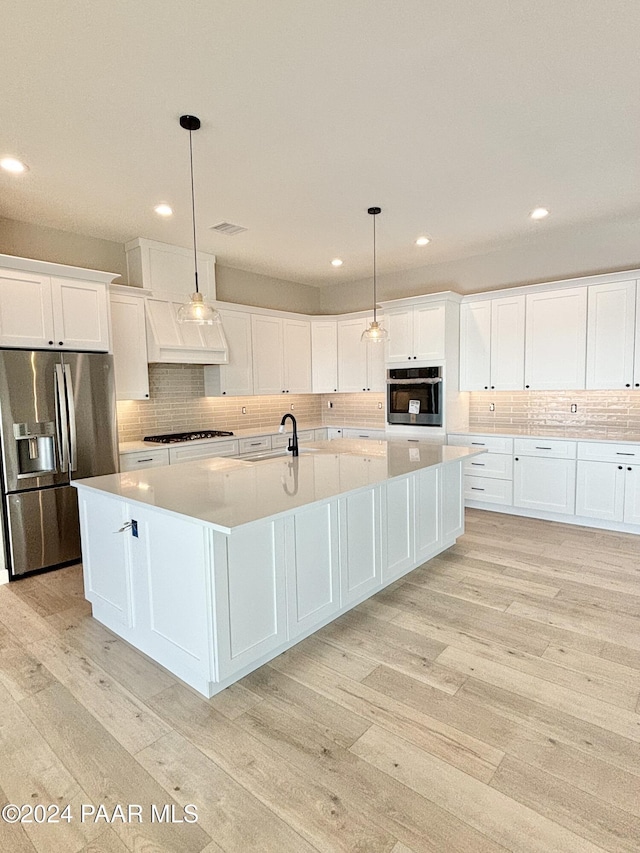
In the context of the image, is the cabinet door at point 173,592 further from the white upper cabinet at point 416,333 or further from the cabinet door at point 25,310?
the white upper cabinet at point 416,333

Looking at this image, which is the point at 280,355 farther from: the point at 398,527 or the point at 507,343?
the point at 398,527

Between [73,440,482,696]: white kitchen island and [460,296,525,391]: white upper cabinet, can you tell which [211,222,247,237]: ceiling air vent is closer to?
[73,440,482,696]: white kitchen island

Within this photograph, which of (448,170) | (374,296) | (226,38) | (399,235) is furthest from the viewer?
(374,296)

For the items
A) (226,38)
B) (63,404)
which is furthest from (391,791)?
(63,404)

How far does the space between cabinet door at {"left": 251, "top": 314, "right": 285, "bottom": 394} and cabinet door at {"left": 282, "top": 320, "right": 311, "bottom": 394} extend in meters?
0.11

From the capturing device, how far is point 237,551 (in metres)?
A: 2.12

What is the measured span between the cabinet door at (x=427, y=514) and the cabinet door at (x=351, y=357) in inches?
113

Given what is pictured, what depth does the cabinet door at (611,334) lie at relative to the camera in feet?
14.3

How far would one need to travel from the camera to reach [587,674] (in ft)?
7.51

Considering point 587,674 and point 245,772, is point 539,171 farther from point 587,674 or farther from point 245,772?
point 245,772

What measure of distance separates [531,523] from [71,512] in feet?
14.3

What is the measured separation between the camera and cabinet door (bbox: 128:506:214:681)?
206 centimetres

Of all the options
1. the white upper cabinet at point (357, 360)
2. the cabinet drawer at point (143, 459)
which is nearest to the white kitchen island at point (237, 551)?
the cabinet drawer at point (143, 459)

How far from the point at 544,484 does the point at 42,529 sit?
15.4 feet
